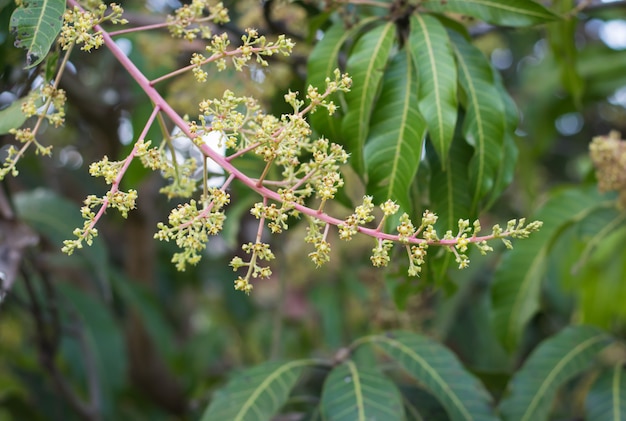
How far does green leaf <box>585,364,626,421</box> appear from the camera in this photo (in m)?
1.37

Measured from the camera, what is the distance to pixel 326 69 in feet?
3.87

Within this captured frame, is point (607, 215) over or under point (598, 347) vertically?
over

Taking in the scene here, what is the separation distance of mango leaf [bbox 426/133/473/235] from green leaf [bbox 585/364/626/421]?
20.5 inches

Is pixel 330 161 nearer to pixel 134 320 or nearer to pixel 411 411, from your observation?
pixel 411 411

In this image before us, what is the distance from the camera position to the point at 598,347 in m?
1.46

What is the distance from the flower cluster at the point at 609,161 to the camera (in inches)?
54.7

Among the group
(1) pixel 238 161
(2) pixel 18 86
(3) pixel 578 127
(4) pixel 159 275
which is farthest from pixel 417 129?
(3) pixel 578 127

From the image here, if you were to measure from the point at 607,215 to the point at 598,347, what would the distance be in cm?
31

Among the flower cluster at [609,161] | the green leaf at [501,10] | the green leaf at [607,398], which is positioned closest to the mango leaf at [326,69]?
the green leaf at [501,10]

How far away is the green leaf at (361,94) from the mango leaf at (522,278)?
1.83 ft

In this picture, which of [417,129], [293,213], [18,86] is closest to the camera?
[293,213]

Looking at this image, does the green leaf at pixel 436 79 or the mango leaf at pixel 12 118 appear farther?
the green leaf at pixel 436 79

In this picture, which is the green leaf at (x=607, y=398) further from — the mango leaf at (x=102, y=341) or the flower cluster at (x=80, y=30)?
the mango leaf at (x=102, y=341)

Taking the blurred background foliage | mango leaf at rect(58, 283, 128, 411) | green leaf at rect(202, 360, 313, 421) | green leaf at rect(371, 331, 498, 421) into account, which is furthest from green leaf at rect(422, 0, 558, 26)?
mango leaf at rect(58, 283, 128, 411)
